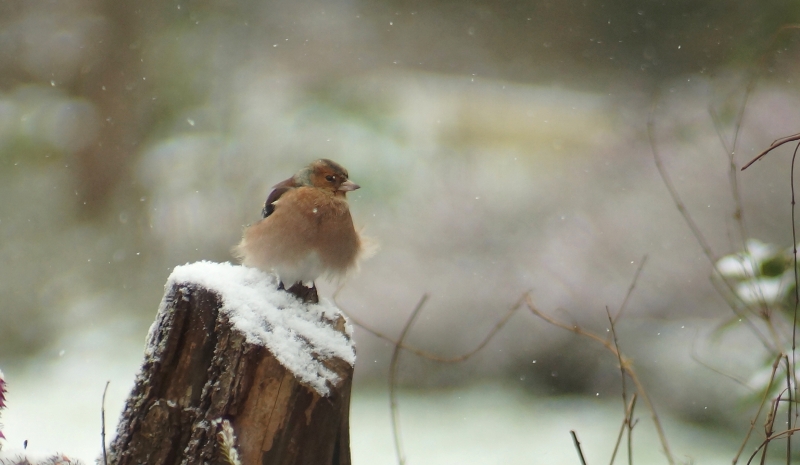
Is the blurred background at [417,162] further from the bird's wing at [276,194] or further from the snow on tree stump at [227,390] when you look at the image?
the snow on tree stump at [227,390]

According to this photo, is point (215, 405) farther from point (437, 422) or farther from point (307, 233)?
point (437, 422)

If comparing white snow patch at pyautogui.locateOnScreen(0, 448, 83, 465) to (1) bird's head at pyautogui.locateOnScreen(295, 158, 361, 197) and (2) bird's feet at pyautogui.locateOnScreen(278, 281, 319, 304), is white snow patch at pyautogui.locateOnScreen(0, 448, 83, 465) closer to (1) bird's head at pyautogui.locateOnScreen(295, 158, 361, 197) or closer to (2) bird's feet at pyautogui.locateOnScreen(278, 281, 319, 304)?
(2) bird's feet at pyautogui.locateOnScreen(278, 281, 319, 304)

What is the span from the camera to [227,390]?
4.03ft

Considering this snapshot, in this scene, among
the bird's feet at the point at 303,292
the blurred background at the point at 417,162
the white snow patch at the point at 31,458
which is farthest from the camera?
the blurred background at the point at 417,162

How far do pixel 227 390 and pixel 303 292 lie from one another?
50cm

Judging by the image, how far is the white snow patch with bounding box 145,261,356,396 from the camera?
4.15 ft

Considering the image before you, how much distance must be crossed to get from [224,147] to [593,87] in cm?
318

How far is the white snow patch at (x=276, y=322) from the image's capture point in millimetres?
1265

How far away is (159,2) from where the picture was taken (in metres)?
5.38

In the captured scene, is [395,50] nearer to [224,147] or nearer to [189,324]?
[224,147]

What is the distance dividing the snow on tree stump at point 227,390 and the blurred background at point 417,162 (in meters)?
3.12

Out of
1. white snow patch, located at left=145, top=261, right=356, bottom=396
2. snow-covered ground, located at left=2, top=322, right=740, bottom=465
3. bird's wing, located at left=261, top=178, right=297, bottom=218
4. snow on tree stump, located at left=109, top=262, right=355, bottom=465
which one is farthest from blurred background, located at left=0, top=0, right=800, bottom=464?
snow on tree stump, located at left=109, top=262, right=355, bottom=465

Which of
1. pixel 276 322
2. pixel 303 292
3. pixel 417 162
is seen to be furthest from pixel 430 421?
pixel 276 322

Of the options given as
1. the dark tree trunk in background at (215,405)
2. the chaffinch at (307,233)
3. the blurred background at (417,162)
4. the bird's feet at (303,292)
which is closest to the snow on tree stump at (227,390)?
the dark tree trunk in background at (215,405)
